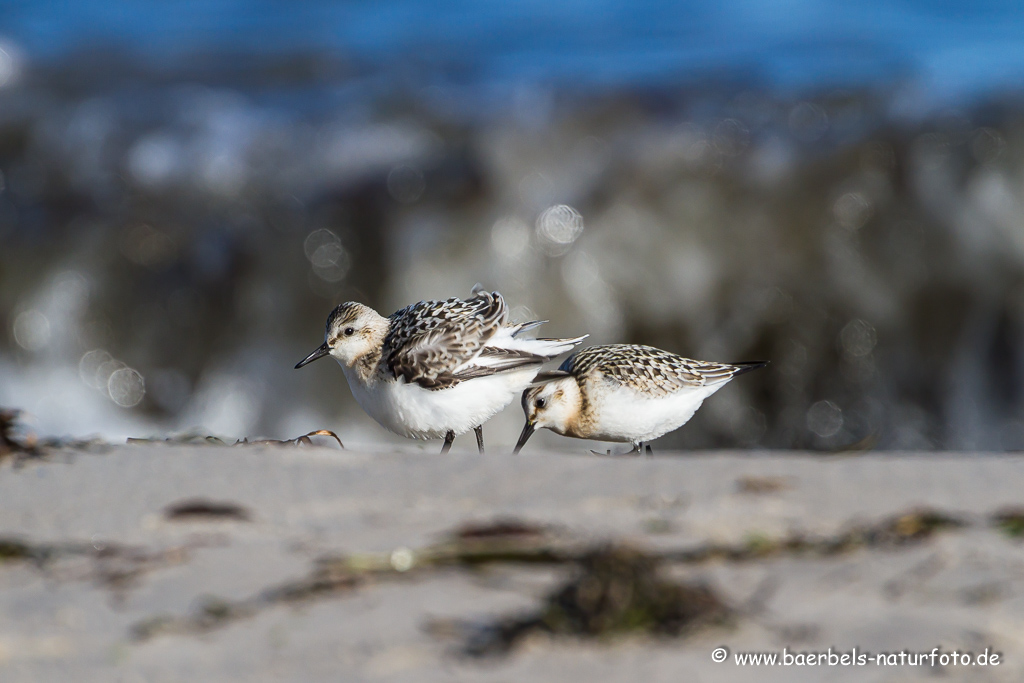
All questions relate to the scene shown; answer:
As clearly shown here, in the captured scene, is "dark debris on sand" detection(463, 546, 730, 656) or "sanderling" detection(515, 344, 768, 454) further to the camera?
"sanderling" detection(515, 344, 768, 454)

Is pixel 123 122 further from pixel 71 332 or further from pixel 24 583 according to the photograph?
pixel 24 583

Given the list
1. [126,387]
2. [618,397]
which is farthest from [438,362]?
[126,387]

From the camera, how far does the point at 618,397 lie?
15.5 feet

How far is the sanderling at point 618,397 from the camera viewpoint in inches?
186

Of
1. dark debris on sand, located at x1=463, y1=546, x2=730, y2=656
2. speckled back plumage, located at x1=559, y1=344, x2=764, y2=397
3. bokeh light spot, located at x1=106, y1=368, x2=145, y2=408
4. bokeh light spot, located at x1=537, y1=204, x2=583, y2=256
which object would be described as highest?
bokeh light spot, located at x1=537, y1=204, x2=583, y2=256

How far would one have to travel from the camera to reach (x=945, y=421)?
9539 millimetres

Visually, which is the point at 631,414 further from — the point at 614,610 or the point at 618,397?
the point at 614,610

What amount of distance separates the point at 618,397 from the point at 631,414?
0.30 feet

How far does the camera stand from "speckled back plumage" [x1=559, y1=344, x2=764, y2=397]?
479 cm

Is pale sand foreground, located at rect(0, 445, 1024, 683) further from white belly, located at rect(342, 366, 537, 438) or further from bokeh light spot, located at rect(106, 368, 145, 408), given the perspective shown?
bokeh light spot, located at rect(106, 368, 145, 408)

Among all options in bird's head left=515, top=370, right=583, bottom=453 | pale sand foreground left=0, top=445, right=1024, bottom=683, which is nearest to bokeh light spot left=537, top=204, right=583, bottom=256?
bird's head left=515, top=370, right=583, bottom=453

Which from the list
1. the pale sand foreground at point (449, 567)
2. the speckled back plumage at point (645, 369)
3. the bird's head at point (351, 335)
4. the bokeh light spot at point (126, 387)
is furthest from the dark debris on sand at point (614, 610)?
the bokeh light spot at point (126, 387)

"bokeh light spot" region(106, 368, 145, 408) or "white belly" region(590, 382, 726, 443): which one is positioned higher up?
"white belly" region(590, 382, 726, 443)

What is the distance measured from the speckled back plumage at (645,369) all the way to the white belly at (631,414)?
4 cm
